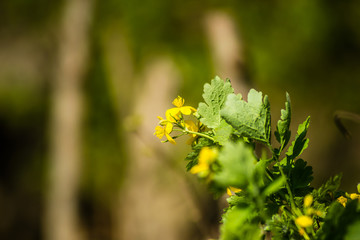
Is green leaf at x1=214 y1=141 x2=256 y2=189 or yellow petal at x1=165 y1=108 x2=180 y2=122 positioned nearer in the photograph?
green leaf at x1=214 y1=141 x2=256 y2=189

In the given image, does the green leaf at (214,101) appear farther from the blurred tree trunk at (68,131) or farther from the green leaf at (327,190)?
the blurred tree trunk at (68,131)

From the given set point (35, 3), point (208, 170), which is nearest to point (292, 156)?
point (208, 170)

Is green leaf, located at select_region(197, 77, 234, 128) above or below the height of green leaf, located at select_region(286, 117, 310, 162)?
above

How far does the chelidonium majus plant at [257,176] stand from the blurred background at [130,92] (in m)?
1.71

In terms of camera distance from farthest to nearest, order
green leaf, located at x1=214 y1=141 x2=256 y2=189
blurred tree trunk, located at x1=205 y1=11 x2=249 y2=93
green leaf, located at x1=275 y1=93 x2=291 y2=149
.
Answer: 1. blurred tree trunk, located at x1=205 y1=11 x2=249 y2=93
2. green leaf, located at x1=275 y1=93 x2=291 y2=149
3. green leaf, located at x1=214 y1=141 x2=256 y2=189

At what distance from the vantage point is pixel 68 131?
3.77 metres

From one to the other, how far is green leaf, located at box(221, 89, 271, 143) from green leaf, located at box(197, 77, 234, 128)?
0.12 ft

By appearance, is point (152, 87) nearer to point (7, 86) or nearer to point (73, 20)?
point (73, 20)

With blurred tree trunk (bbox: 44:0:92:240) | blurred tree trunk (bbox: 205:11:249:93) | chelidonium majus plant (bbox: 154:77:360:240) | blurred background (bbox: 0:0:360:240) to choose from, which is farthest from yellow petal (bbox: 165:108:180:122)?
blurred tree trunk (bbox: 44:0:92:240)

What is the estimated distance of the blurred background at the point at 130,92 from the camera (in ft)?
11.7

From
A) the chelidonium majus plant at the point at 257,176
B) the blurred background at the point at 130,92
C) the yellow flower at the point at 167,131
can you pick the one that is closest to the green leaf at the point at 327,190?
the chelidonium majus plant at the point at 257,176

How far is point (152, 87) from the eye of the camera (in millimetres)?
4555

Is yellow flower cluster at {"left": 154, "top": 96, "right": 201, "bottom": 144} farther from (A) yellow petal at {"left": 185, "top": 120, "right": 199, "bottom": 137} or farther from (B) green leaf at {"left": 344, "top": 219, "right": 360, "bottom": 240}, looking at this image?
(B) green leaf at {"left": 344, "top": 219, "right": 360, "bottom": 240}

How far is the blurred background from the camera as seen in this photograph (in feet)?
11.7
